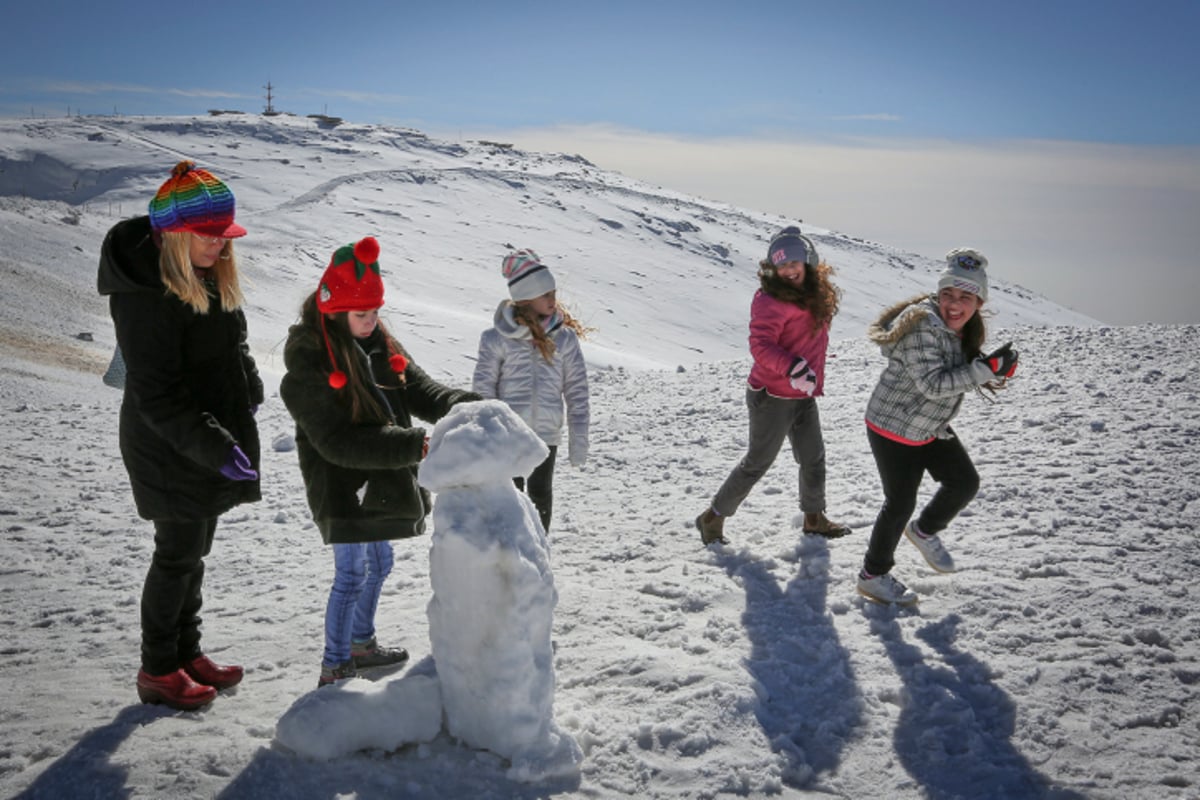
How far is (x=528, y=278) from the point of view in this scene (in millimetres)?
4863

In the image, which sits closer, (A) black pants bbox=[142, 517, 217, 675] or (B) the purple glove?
(B) the purple glove

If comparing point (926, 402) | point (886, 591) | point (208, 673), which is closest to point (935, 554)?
point (886, 591)

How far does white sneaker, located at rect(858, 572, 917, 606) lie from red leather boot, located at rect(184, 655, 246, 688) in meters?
3.51

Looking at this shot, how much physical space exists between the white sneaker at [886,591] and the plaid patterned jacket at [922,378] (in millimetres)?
851

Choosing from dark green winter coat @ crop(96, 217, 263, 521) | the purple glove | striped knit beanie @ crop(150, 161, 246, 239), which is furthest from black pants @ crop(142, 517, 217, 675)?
striped knit beanie @ crop(150, 161, 246, 239)

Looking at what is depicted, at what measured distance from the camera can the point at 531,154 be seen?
72562mm

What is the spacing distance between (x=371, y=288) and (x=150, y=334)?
0.89 metres

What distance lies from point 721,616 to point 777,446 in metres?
1.35

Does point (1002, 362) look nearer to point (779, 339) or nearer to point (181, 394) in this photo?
point (779, 339)

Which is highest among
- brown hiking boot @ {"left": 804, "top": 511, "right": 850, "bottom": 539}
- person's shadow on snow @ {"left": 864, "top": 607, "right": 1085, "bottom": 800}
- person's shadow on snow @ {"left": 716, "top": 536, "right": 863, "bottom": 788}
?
brown hiking boot @ {"left": 804, "top": 511, "right": 850, "bottom": 539}

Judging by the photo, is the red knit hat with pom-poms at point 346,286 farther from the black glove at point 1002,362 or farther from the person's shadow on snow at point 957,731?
the black glove at point 1002,362

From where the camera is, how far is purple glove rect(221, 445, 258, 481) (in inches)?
125

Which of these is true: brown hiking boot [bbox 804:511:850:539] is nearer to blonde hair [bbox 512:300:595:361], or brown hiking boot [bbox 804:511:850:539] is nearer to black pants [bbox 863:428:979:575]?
black pants [bbox 863:428:979:575]

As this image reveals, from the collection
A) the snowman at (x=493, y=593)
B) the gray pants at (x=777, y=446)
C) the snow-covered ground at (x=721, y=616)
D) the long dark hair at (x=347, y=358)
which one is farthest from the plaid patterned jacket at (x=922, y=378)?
the long dark hair at (x=347, y=358)
